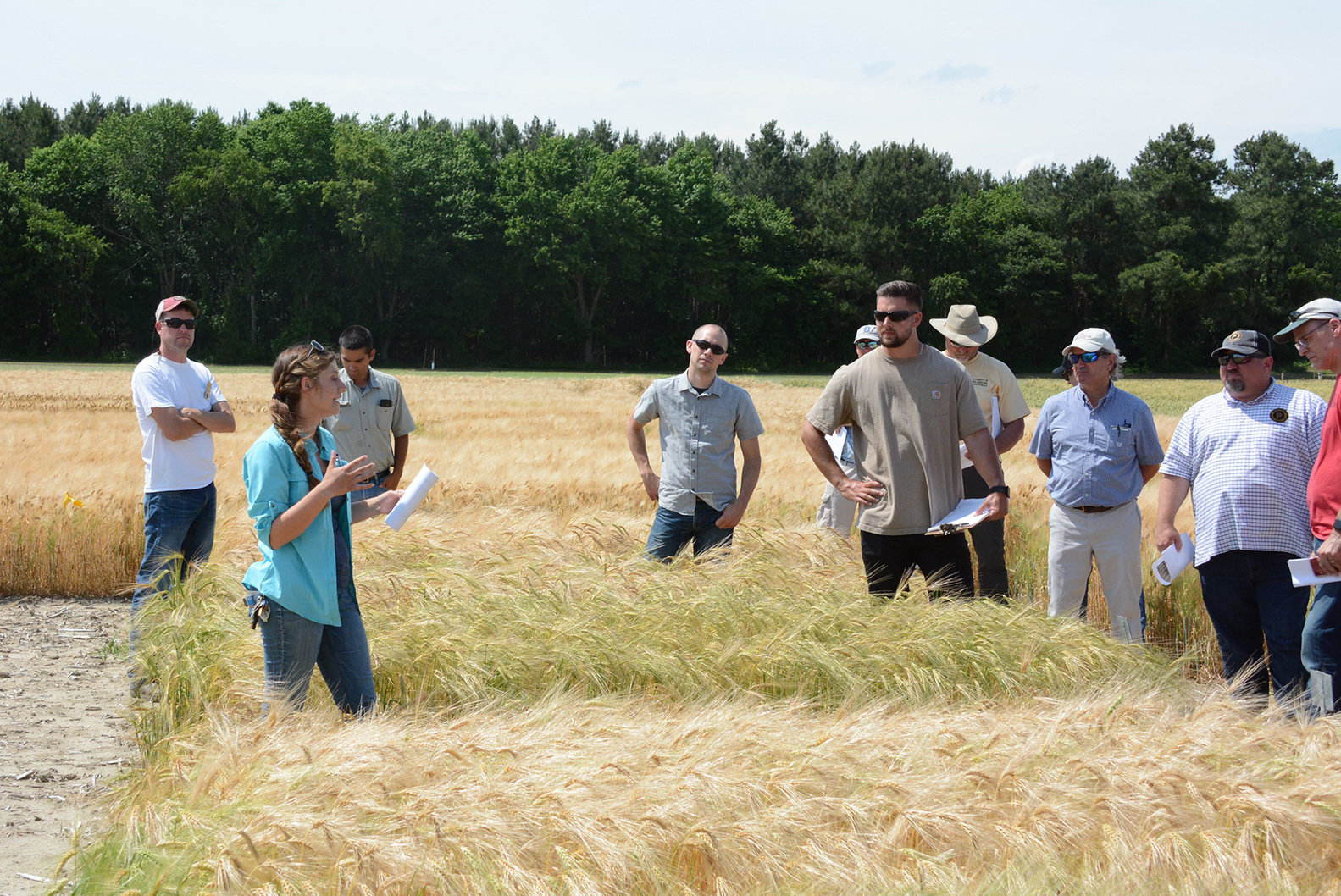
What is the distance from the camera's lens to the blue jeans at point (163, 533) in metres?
5.88

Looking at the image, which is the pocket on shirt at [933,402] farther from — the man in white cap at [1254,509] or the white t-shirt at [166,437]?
the white t-shirt at [166,437]

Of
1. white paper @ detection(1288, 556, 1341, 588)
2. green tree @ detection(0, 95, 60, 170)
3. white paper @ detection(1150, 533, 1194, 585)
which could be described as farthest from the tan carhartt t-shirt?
green tree @ detection(0, 95, 60, 170)

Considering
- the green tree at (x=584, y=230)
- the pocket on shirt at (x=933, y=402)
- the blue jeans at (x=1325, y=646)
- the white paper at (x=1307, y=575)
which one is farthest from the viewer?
the green tree at (x=584, y=230)

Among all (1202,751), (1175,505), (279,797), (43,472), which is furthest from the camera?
(43,472)

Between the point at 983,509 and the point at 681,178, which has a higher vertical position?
the point at 681,178

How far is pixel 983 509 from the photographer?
4996mm

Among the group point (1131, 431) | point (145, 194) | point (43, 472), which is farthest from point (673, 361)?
point (1131, 431)

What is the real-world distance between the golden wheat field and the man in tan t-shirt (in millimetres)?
335

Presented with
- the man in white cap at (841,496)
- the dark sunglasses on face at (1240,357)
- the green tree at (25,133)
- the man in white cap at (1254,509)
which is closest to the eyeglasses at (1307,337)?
the man in white cap at (1254,509)

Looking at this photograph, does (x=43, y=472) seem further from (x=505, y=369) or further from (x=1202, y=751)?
(x=505, y=369)

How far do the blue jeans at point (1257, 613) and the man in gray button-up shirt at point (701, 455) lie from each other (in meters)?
2.39

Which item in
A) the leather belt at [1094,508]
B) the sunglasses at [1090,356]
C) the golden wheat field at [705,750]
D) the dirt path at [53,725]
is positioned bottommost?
the dirt path at [53,725]

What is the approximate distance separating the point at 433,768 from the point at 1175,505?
3.81 metres

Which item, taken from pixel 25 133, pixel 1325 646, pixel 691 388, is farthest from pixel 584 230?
pixel 1325 646
